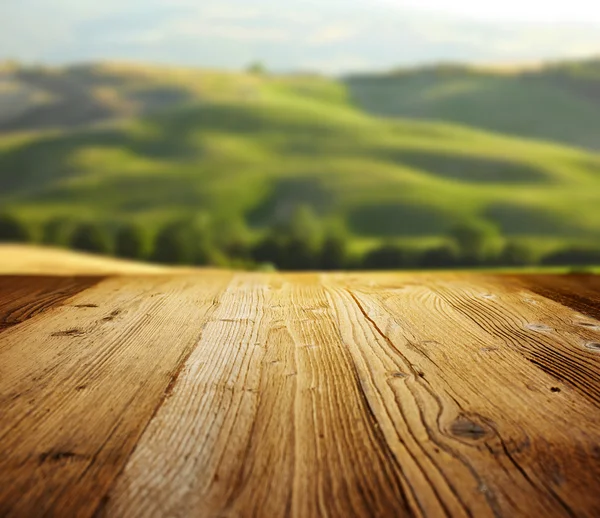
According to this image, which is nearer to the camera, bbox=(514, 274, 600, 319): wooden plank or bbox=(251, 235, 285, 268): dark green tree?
bbox=(514, 274, 600, 319): wooden plank

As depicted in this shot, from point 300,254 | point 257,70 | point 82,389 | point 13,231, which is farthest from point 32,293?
point 257,70

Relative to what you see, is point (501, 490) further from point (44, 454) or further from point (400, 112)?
point (400, 112)

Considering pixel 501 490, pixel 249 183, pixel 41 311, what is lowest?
pixel 249 183

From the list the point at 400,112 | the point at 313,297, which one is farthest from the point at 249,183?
the point at 313,297

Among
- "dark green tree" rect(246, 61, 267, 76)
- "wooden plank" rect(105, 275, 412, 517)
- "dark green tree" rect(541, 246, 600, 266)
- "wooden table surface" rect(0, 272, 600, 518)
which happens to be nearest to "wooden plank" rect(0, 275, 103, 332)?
"wooden table surface" rect(0, 272, 600, 518)

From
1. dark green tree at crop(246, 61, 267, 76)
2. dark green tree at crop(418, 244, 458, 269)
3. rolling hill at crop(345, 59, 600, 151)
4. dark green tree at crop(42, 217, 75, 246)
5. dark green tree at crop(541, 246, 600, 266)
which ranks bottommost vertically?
dark green tree at crop(42, 217, 75, 246)

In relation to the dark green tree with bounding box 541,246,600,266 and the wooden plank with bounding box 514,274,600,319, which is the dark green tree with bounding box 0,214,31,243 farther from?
the wooden plank with bounding box 514,274,600,319

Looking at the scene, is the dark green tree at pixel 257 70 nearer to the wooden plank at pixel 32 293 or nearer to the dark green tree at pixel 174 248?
the dark green tree at pixel 174 248
